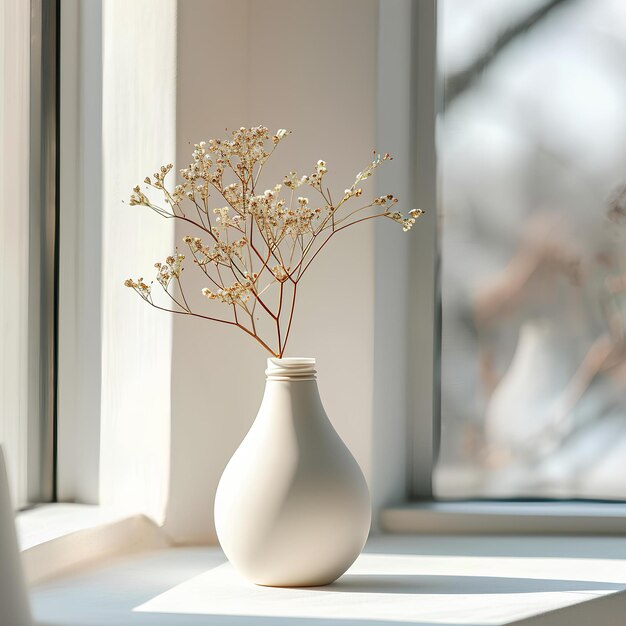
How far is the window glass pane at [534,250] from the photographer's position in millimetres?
1642

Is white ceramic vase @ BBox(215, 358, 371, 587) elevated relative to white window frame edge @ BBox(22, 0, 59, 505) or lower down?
lower down

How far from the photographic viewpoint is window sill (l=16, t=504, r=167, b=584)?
4.03 ft

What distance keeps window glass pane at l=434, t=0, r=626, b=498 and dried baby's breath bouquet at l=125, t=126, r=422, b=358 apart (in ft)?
0.82

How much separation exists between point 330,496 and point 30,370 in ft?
1.87

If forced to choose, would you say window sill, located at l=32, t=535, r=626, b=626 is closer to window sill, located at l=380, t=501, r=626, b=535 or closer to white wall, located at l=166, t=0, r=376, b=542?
window sill, located at l=380, t=501, r=626, b=535

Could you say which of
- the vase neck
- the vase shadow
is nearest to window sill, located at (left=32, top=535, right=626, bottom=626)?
the vase shadow

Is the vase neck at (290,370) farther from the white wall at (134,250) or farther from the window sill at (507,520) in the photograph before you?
the window sill at (507,520)

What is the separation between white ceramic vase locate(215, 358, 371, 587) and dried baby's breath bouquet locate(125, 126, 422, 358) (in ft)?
0.24

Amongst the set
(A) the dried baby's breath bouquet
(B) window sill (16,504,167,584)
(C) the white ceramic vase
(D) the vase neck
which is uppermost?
(A) the dried baby's breath bouquet

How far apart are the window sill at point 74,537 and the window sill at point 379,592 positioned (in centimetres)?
2

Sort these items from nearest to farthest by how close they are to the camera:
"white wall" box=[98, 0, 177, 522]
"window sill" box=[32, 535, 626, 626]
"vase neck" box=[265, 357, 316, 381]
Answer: "window sill" box=[32, 535, 626, 626]
"vase neck" box=[265, 357, 316, 381]
"white wall" box=[98, 0, 177, 522]

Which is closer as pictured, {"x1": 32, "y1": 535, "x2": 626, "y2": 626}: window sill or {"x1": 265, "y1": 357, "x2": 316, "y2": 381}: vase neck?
{"x1": 32, "y1": 535, "x2": 626, "y2": 626}: window sill

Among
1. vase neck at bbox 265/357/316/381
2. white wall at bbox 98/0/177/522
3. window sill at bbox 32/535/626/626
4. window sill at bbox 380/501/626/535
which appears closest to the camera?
window sill at bbox 32/535/626/626

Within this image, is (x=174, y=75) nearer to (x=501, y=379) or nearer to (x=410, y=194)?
(x=410, y=194)
